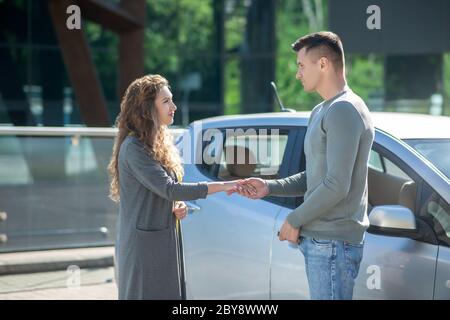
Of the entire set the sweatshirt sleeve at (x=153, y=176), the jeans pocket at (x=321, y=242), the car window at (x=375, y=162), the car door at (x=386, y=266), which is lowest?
the car door at (x=386, y=266)

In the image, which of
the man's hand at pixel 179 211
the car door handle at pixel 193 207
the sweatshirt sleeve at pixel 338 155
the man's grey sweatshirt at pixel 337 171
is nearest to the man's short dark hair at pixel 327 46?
the man's grey sweatshirt at pixel 337 171

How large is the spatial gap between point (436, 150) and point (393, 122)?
39cm

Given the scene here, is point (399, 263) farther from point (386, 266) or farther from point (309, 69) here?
point (309, 69)

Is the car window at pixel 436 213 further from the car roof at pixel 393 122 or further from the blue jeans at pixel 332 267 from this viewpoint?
the blue jeans at pixel 332 267

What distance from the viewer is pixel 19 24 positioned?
22.4 metres

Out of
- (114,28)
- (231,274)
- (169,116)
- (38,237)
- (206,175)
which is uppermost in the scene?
(114,28)

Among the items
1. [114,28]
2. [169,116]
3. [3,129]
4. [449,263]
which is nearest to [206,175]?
[169,116]

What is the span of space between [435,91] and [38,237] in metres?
17.8

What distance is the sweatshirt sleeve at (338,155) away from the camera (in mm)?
3594

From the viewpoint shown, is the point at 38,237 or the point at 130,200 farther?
the point at 38,237

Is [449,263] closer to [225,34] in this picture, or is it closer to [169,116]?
[169,116]

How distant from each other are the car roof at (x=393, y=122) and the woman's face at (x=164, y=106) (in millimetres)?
1289

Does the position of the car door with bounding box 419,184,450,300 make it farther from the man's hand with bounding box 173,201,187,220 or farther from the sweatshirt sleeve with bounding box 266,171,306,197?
the man's hand with bounding box 173,201,187,220
